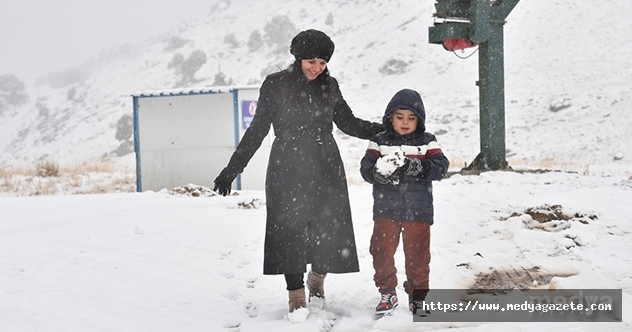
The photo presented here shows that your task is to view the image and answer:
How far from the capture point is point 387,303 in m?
3.34

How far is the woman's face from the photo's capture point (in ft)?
11.1

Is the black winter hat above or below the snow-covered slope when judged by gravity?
below

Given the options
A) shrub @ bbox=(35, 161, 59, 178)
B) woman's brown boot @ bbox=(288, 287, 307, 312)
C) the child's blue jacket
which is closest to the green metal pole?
the child's blue jacket

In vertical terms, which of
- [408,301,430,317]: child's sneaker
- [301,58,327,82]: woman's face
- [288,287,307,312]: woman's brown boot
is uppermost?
[301,58,327,82]: woman's face

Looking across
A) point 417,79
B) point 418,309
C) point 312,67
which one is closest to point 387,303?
point 418,309

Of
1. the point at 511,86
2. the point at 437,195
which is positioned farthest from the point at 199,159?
the point at 511,86

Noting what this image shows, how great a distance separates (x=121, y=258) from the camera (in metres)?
4.76

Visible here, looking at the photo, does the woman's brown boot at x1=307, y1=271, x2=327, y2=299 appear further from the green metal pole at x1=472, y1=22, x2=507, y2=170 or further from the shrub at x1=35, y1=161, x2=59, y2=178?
the shrub at x1=35, y1=161, x2=59, y2=178

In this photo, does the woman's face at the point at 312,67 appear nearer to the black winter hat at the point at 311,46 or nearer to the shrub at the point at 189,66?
the black winter hat at the point at 311,46

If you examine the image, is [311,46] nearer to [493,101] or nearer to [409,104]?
[409,104]

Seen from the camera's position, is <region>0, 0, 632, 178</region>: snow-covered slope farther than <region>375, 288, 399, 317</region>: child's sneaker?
Yes

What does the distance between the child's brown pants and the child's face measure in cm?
59

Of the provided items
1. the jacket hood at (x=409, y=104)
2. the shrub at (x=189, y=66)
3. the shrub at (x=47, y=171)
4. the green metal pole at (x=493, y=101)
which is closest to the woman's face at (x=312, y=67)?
the jacket hood at (x=409, y=104)

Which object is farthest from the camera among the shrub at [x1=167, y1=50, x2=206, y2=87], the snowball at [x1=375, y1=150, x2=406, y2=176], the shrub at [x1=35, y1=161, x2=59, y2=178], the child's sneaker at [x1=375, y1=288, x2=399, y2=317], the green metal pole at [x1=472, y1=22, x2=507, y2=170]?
the shrub at [x1=167, y1=50, x2=206, y2=87]
